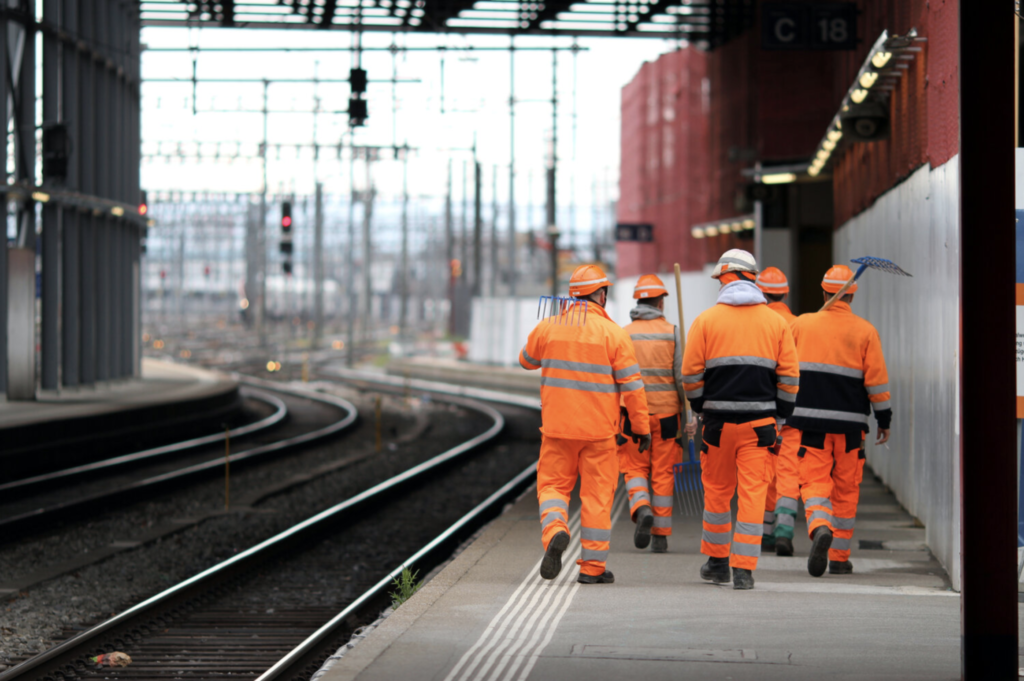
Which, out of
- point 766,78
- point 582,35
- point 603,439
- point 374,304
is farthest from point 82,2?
point 374,304

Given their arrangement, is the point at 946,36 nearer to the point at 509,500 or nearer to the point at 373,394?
the point at 509,500

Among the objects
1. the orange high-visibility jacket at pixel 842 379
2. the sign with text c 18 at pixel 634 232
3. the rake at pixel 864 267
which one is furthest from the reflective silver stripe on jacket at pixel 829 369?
the sign with text c 18 at pixel 634 232

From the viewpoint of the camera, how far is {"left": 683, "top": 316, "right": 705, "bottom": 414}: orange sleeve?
26.1 ft

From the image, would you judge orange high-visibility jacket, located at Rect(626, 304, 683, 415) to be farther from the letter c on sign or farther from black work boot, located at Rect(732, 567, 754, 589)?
the letter c on sign

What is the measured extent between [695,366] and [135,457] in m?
13.3

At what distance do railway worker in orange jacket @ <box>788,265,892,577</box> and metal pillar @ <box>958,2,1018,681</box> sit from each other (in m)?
3.29

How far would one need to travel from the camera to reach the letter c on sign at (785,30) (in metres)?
14.7

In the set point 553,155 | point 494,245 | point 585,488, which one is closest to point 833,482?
point 585,488

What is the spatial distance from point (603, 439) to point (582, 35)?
902 inches

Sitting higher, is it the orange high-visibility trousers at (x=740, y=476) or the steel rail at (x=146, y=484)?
the orange high-visibility trousers at (x=740, y=476)

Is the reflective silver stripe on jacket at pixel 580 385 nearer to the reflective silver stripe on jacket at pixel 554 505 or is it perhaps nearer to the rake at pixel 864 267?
the reflective silver stripe on jacket at pixel 554 505

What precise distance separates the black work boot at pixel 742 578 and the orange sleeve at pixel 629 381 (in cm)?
99

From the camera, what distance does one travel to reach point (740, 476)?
7.76 metres

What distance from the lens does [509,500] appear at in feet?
53.1
